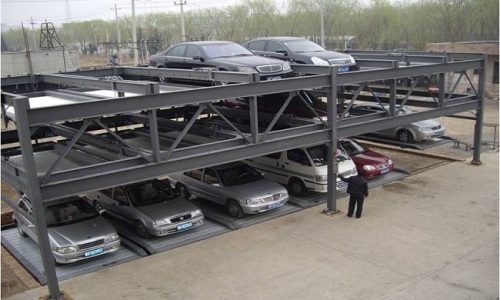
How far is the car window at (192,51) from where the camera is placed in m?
13.9

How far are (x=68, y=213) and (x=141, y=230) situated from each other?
1686 millimetres

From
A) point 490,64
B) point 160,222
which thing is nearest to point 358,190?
point 160,222

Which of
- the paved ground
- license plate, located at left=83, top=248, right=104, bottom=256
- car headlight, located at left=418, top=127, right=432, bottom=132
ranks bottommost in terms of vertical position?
the paved ground

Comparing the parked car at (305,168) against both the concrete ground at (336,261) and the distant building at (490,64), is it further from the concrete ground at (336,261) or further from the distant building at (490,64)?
the distant building at (490,64)

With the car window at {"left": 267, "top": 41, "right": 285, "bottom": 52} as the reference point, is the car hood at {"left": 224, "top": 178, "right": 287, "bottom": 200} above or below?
below

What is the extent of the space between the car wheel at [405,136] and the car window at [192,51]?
9958 millimetres

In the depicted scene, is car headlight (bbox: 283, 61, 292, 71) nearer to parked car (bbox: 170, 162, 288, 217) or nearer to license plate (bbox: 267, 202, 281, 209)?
parked car (bbox: 170, 162, 288, 217)

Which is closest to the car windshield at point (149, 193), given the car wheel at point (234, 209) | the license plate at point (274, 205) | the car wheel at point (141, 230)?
the car wheel at point (141, 230)

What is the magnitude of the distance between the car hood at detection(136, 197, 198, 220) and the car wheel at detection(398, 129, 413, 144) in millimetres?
11210

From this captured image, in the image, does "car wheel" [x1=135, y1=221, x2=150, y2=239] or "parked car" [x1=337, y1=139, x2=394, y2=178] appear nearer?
"car wheel" [x1=135, y1=221, x2=150, y2=239]

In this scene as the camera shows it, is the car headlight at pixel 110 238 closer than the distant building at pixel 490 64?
Yes

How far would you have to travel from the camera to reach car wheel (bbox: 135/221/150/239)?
1148 cm

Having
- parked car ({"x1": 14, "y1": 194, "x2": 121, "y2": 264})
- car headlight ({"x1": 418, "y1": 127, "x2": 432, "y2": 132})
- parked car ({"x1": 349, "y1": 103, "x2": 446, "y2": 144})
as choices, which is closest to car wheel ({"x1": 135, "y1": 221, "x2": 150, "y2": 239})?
parked car ({"x1": 14, "y1": 194, "x2": 121, "y2": 264})

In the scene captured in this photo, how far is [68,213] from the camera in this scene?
11.0 meters
